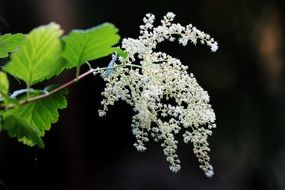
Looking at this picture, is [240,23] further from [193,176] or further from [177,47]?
[193,176]

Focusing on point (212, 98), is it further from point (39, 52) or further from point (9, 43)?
point (39, 52)

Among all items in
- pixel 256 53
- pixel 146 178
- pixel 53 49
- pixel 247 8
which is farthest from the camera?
pixel 146 178

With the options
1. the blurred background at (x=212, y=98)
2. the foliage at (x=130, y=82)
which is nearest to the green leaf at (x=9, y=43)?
the foliage at (x=130, y=82)

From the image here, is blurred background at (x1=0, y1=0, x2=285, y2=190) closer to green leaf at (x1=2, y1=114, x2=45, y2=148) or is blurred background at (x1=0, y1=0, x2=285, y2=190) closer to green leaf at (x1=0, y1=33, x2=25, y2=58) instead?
→ green leaf at (x1=0, y1=33, x2=25, y2=58)

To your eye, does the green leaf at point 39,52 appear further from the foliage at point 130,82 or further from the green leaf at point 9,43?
the green leaf at point 9,43

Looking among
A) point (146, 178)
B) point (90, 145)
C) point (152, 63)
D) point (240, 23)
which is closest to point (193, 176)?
point (146, 178)
